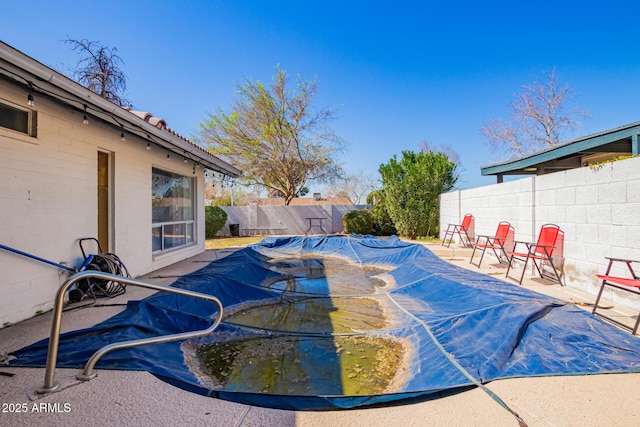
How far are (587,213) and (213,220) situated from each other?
39.1ft

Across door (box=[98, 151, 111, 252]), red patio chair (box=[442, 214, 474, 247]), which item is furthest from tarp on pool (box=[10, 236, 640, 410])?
red patio chair (box=[442, 214, 474, 247])

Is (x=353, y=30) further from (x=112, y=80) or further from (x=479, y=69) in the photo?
(x=112, y=80)

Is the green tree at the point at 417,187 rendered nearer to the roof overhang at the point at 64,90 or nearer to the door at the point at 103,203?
the roof overhang at the point at 64,90

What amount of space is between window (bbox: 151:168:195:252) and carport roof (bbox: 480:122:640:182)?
7.94 m

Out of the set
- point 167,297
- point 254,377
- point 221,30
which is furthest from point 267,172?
point 254,377

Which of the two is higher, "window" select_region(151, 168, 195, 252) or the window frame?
the window frame

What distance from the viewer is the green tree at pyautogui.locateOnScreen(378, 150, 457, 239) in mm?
11078

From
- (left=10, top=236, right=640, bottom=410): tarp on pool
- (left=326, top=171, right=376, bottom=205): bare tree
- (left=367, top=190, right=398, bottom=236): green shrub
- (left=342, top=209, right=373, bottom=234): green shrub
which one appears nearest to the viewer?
(left=10, top=236, right=640, bottom=410): tarp on pool

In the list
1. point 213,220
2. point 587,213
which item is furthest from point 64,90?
point 213,220

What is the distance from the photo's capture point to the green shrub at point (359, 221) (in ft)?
42.9

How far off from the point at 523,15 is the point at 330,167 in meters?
9.88

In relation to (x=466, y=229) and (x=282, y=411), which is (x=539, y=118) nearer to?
(x=466, y=229)

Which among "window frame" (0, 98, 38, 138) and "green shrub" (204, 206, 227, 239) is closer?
"window frame" (0, 98, 38, 138)

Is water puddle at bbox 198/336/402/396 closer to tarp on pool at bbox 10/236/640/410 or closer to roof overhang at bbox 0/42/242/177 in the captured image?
tarp on pool at bbox 10/236/640/410
